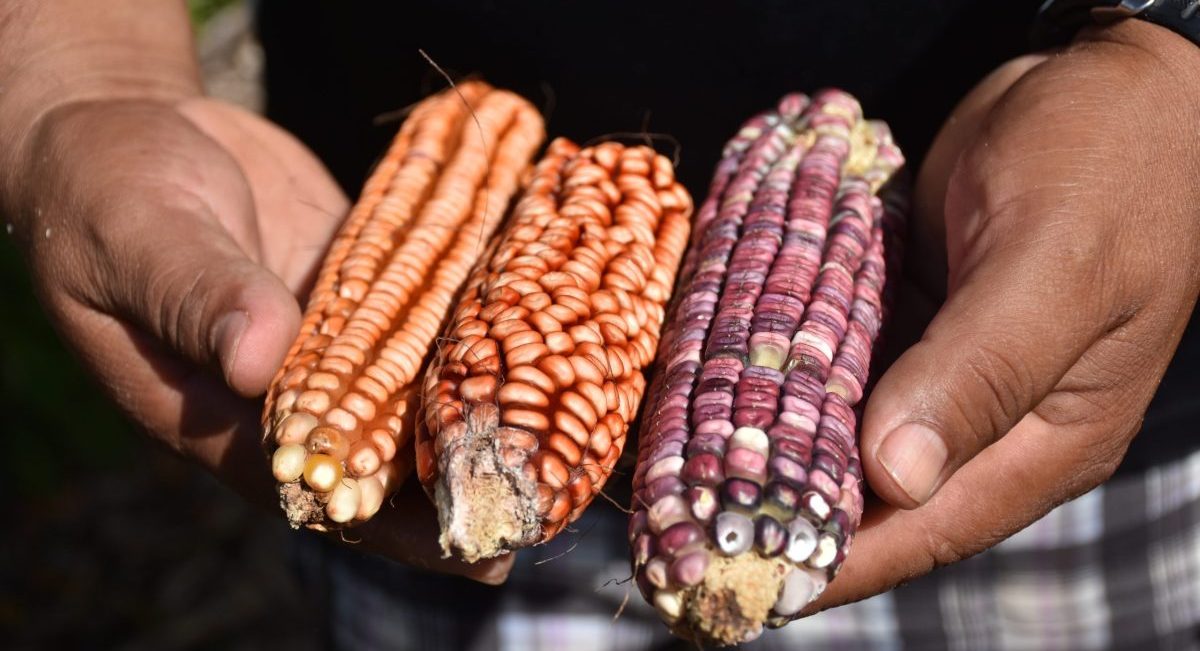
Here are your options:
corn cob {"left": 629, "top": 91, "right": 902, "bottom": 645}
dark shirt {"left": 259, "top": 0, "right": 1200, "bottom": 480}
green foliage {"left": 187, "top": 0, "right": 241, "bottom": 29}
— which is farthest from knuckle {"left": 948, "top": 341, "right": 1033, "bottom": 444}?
green foliage {"left": 187, "top": 0, "right": 241, "bottom": 29}

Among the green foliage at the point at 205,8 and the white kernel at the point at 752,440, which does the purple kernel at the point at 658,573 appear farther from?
the green foliage at the point at 205,8

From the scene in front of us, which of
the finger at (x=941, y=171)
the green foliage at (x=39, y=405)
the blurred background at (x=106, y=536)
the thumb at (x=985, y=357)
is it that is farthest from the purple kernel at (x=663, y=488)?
the green foliage at (x=39, y=405)

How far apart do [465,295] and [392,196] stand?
458 mm

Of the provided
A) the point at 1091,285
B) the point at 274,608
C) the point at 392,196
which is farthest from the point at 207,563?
the point at 1091,285

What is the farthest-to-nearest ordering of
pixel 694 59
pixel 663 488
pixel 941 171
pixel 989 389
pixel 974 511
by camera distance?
pixel 694 59
pixel 941 171
pixel 974 511
pixel 989 389
pixel 663 488

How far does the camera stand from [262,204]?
2.64 metres

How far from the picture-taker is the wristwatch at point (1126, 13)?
2.11 metres

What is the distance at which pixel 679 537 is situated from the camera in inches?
61.6

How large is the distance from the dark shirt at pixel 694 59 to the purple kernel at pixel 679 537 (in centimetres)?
143

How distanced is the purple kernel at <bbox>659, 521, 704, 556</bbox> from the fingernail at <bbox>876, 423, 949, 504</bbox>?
1.09ft

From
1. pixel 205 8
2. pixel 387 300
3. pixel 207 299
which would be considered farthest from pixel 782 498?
pixel 205 8

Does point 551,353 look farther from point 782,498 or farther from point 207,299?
point 207,299

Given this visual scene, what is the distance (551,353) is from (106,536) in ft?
13.5

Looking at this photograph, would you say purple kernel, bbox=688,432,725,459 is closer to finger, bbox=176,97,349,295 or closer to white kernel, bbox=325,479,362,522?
white kernel, bbox=325,479,362,522
